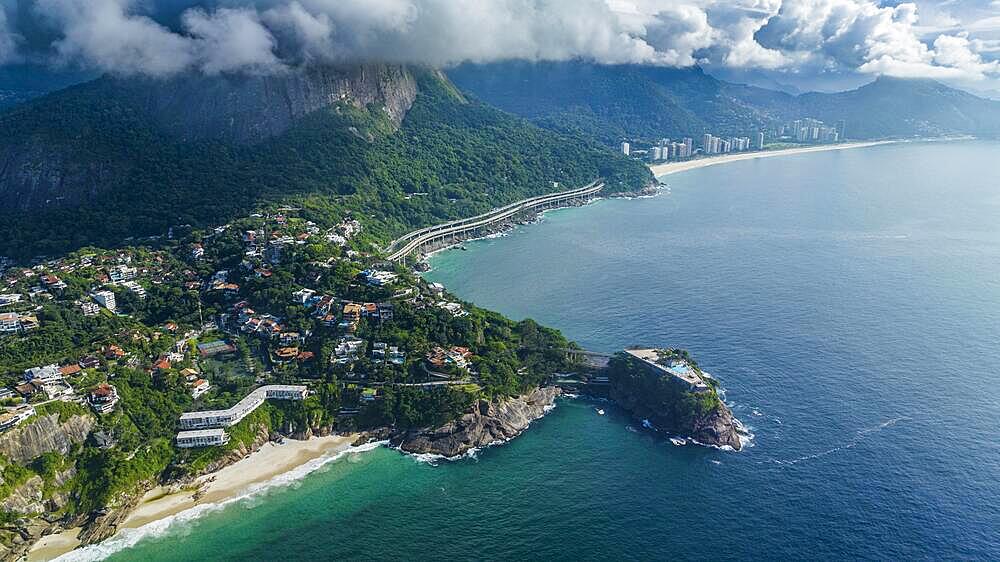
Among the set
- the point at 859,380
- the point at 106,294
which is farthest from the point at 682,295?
the point at 106,294

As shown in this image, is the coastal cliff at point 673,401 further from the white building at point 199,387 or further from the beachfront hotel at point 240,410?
the white building at point 199,387

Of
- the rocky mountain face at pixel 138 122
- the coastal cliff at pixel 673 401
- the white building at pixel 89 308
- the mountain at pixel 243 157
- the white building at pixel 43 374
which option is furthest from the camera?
the rocky mountain face at pixel 138 122

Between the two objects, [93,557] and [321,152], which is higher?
[321,152]

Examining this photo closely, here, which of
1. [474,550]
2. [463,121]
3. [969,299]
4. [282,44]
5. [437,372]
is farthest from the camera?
[463,121]

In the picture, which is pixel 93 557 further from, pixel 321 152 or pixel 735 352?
pixel 321 152

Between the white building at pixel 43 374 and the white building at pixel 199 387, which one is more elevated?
the white building at pixel 43 374

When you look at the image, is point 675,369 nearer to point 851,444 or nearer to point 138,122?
point 851,444

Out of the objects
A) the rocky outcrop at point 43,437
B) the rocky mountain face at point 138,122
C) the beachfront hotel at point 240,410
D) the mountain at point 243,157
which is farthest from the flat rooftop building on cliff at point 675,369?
the rocky mountain face at point 138,122
